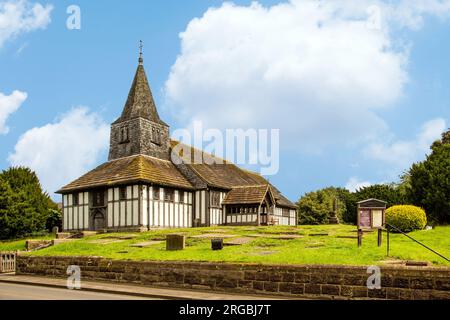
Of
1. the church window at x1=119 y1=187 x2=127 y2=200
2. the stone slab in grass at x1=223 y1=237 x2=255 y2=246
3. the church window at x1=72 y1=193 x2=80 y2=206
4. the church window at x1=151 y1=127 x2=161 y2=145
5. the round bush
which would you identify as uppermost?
the church window at x1=151 y1=127 x2=161 y2=145

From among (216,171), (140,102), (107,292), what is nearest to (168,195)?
(216,171)

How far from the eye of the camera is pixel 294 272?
15531mm

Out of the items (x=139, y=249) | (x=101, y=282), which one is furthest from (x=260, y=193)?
(x=101, y=282)

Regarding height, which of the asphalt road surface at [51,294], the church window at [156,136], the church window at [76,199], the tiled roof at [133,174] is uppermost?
the church window at [156,136]

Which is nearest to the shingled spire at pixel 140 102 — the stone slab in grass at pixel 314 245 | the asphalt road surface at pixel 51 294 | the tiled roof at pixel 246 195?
the tiled roof at pixel 246 195

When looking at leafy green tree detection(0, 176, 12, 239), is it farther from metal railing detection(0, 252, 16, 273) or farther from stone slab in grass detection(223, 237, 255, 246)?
stone slab in grass detection(223, 237, 255, 246)

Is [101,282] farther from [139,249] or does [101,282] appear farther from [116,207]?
[116,207]

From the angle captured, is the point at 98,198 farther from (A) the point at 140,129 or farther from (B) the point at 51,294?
(B) the point at 51,294

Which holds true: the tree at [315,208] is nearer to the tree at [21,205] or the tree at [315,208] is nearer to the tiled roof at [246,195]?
the tiled roof at [246,195]

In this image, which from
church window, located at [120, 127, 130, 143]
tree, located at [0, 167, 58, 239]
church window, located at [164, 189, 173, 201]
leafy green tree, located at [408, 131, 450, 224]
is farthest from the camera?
tree, located at [0, 167, 58, 239]

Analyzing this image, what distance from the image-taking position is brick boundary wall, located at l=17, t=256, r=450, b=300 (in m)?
13.7

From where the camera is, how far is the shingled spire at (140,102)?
45344mm

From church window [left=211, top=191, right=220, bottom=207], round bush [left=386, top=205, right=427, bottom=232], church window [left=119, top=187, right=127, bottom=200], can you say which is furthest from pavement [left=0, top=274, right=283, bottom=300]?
church window [left=211, top=191, right=220, bottom=207]
